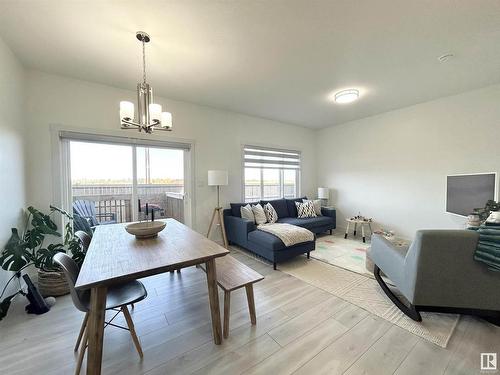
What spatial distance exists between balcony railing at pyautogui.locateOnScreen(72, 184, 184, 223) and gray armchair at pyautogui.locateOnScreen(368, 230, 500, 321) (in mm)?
2983

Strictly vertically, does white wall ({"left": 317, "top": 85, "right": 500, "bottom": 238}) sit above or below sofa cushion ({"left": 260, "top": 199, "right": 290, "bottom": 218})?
above

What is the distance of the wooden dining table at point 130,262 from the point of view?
1.12m

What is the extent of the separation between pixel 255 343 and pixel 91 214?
9.89ft

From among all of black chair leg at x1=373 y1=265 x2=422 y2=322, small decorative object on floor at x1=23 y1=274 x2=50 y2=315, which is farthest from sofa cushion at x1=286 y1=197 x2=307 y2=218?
small decorative object on floor at x1=23 y1=274 x2=50 y2=315

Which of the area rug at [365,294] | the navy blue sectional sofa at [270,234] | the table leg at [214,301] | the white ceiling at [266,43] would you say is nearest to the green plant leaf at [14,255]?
the table leg at [214,301]

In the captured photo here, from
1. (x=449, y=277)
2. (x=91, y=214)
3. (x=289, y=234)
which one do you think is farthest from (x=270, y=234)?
(x=91, y=214)

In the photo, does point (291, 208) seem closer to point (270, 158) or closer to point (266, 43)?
point (270, 158)

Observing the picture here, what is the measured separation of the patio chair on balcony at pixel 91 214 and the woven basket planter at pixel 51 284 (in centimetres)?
80

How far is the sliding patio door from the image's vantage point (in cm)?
289

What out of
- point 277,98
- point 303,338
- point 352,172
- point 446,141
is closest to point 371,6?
point 277,98

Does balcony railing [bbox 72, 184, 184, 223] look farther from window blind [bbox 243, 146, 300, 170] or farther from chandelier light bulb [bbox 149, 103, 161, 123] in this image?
window blind [bbox 243, 146, 300, 170]

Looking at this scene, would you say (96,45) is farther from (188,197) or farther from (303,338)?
(303,338)

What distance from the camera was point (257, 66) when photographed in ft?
8.13

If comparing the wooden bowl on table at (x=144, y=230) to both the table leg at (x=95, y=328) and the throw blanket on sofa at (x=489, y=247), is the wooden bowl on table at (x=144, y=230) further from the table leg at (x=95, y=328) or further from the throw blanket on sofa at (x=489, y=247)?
the throw blanket on sofa at (x=489, y=247)
